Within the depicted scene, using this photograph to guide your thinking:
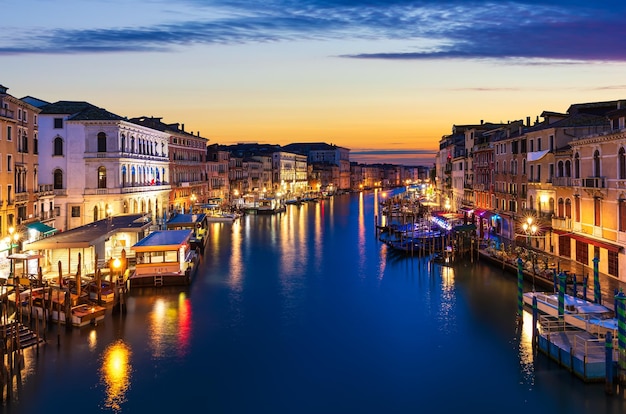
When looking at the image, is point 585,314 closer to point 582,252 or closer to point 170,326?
point 582,252

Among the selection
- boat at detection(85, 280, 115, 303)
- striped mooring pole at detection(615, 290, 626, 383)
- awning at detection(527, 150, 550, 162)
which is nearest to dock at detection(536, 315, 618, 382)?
striped mooring pole at detection(615, 290, 626, 383)

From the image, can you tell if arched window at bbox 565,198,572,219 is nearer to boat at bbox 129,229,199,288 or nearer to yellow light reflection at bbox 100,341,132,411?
boat at bbox 129,229,199,288

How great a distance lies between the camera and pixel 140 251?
2488cm

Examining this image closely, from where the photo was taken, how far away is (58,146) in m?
38.0

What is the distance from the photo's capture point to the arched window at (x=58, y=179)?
37844 millimetres

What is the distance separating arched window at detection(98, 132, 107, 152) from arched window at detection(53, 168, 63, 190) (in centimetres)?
299

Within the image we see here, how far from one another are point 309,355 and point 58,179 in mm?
27934

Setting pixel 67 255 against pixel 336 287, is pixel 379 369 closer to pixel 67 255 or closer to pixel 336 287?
pixel 336 287

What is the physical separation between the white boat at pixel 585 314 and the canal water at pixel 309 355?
109cm

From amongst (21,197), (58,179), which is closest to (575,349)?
(21,197)

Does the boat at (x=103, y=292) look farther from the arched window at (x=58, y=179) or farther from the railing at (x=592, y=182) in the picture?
the railing at (x=592, y=182)

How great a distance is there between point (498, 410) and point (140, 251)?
1698 cm

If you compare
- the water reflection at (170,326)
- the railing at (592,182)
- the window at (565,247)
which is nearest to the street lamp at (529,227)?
the window at (565,247)

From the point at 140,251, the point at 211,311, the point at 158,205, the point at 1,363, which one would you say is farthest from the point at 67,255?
the point at 158,205
